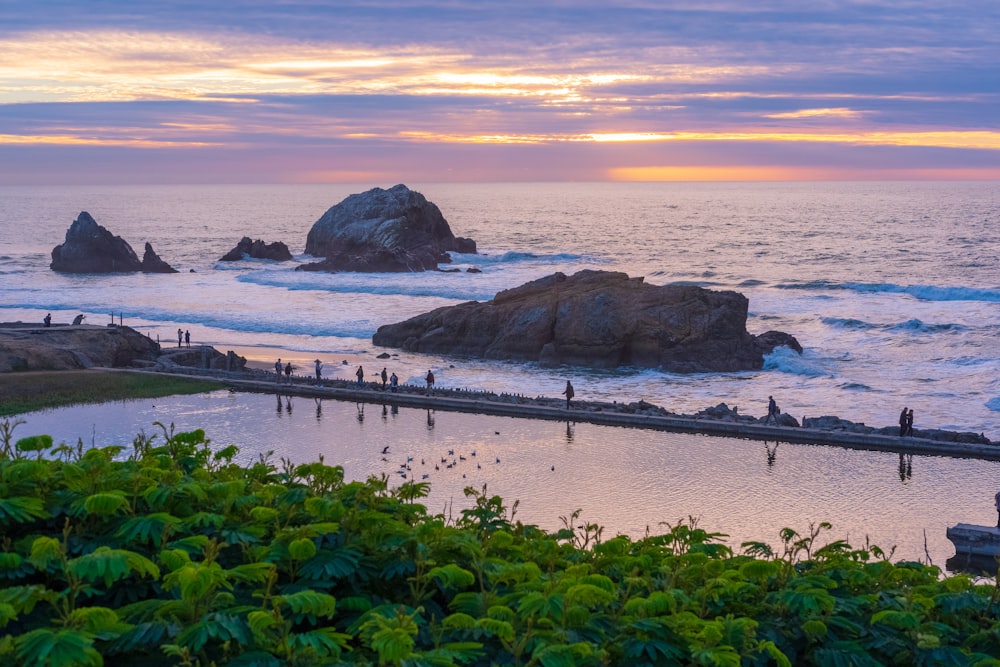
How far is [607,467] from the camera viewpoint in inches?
1022

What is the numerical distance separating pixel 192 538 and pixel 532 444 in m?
19.7

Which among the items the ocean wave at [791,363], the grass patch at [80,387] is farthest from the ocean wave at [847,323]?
the grass patch at [80,387]

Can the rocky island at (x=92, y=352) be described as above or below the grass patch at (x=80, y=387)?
above

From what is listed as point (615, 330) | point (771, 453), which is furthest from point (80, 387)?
point (771, 453)

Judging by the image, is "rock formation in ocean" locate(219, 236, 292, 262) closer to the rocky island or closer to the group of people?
the rocky island

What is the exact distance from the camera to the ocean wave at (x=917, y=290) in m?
79.7

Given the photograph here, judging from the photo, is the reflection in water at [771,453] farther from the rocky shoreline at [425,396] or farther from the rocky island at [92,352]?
the rocky island at [92,352]

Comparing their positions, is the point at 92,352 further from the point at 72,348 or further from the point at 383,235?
the point at 383,235

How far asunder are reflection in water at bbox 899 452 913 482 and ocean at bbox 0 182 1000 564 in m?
0.12

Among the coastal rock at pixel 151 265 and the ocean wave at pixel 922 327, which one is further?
the coastal rock at pixel 151 265

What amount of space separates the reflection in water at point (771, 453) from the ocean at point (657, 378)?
0.39 feet

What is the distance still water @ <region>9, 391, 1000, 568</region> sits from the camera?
853 inches

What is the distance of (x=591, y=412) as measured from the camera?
108 feet

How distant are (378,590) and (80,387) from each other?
2868cm
